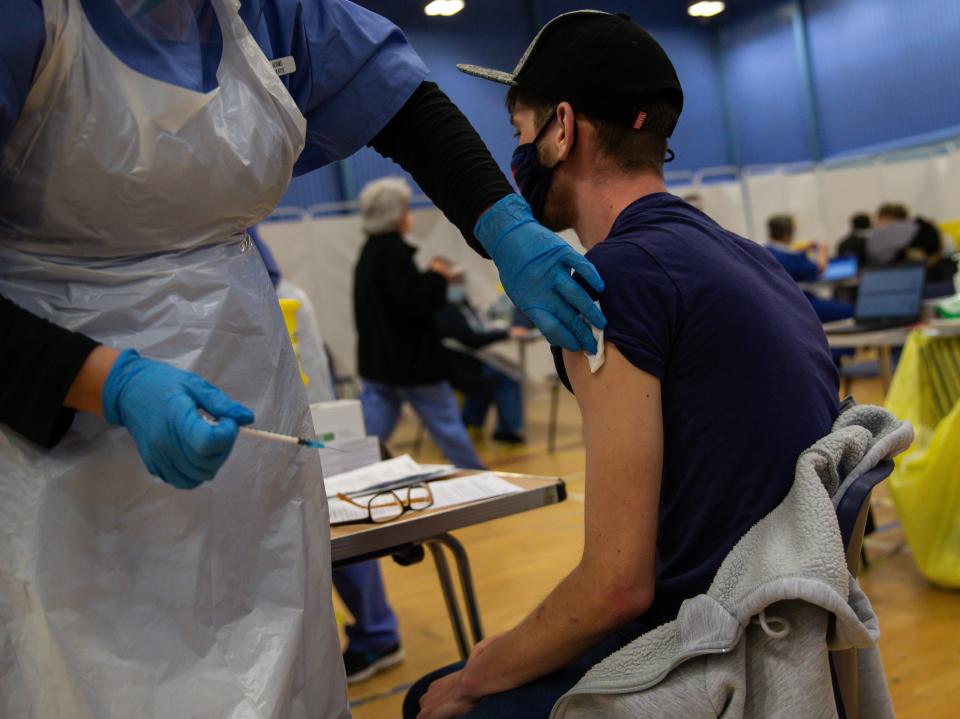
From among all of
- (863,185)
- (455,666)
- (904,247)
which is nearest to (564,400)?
(904,247)

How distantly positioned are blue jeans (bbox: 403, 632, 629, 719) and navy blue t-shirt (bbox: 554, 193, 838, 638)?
0.38 feet

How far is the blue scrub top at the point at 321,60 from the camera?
869 millimetres

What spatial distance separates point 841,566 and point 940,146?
Answer: 334 inches

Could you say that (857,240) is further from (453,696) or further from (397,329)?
(453,696)

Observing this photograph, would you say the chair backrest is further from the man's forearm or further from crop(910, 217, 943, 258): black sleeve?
crop(910, 217, 943, 258): black sleeve

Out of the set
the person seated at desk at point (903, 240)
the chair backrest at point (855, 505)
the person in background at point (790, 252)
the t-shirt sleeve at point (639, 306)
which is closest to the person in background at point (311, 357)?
the t-shirt sleeve at point (639, 306)

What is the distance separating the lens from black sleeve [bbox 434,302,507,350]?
19.1 ft

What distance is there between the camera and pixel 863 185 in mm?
8562

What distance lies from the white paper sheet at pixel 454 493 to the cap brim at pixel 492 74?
583mm

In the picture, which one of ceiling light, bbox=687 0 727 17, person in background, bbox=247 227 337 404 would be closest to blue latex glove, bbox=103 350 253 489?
person in background, bbox=247 227 337 404

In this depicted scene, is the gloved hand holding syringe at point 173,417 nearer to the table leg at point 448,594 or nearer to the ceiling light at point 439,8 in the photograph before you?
the table leg at point 448,594

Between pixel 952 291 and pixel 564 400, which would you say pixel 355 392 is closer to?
pixel 564 400

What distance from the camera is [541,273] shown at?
0.98 metres

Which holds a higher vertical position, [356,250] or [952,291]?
[356,250]
